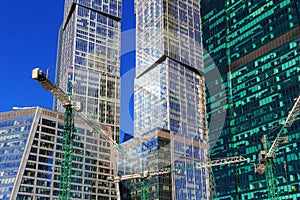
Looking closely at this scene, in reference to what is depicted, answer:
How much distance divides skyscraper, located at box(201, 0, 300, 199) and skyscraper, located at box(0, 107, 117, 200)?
45.3 m

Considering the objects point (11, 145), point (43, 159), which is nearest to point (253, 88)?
point (43, 159)

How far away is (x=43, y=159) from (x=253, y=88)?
77236 millimetres

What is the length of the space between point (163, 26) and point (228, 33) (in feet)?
141

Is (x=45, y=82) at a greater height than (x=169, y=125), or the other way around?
(x=169, y=125)

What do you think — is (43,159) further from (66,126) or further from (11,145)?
(66,126)

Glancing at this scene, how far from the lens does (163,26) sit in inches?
7751

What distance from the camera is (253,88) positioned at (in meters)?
144

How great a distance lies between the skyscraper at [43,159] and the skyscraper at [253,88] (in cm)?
4527

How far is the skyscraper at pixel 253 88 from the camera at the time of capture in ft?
419

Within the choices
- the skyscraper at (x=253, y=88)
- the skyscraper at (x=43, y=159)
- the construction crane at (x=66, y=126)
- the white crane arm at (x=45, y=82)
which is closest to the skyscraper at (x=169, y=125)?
the skyscraper at (x=253, y=88)

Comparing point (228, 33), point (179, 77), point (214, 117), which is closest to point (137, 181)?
point (214, 117)

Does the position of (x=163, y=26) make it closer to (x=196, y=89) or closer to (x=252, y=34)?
(x=196, y=89)

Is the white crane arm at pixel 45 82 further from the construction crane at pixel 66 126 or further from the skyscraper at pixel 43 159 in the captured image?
the skyscraper at pixel 43 159

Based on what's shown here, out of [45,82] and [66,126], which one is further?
[66,126]
